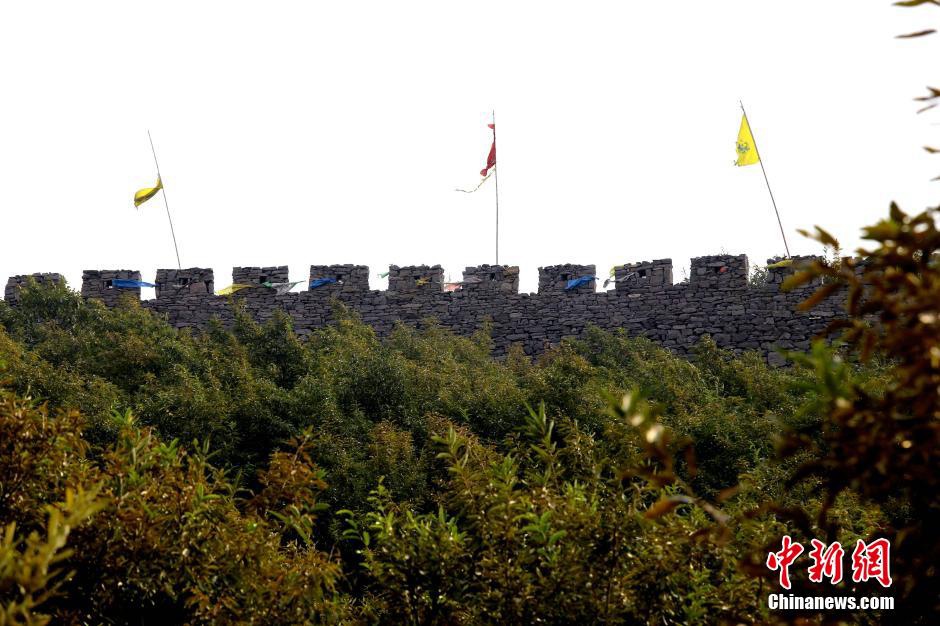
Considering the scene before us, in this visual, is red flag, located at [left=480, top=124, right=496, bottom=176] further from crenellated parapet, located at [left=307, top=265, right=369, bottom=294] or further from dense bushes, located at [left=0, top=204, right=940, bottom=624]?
dense bushes, located at [left=0, top=204, right=940, bottom=624]

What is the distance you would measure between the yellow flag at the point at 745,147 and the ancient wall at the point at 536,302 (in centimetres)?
212

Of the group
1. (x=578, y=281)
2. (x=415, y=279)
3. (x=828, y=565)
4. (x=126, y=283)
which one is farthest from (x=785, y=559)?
(x=126, y=283)

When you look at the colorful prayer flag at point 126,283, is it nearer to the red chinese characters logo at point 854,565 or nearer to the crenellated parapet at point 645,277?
the crenellated parapet at point 645,277

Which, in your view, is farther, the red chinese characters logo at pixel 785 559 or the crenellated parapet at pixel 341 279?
the crenellated parapet at pixel 341 279

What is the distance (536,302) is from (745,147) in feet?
15.4

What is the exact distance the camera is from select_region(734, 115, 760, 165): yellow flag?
18297mm

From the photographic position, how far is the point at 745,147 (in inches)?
723

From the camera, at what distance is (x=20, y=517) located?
4.92m

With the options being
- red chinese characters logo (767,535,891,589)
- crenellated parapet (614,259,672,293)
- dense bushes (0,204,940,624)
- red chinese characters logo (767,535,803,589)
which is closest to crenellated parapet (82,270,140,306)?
dense bushes (0,204,940,624)

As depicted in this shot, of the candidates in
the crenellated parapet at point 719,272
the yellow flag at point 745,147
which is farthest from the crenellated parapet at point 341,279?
the yellow flag at point 745,147

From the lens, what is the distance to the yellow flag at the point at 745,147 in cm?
1830

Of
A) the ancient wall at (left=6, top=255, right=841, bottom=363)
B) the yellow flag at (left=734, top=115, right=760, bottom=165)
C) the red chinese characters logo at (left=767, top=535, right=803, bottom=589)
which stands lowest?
the red chinese characters logo at (left=767, top=535, right=803, bottom=589)

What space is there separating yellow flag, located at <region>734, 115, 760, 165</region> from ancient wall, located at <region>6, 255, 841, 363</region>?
2.12 meters

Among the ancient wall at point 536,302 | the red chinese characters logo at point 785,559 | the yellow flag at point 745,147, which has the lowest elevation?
the red chinese characters logo at point 785,559
